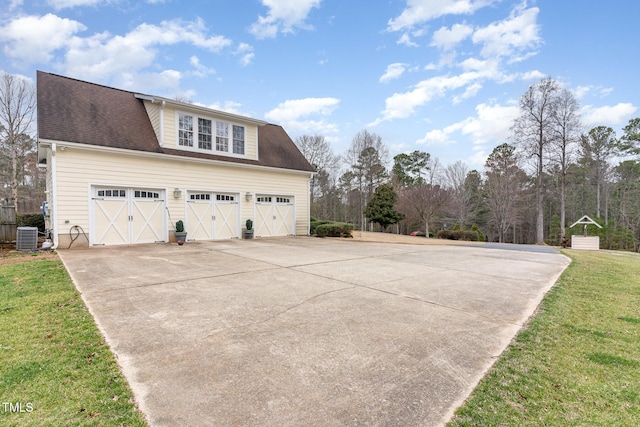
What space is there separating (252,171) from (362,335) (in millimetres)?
12519

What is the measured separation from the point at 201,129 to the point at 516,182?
28.0 meters

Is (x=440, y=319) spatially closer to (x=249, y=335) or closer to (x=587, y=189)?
(x=249, y=335)

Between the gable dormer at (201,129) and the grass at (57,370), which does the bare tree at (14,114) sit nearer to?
the gable dormer at (201,129)

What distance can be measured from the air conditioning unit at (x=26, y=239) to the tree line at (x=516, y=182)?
2122 cm

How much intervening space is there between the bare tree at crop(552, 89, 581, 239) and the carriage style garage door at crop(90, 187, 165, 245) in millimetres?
25928

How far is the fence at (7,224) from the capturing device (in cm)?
1167

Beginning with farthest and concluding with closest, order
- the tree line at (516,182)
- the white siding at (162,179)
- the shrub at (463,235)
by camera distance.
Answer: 1. the tree line at (516,182)
2. the shrub at (463,235)
3. the white siding at (162,179)

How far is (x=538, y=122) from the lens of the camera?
74.4 feet

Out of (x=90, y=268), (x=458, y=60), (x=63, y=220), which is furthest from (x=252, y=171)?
(x=458, y=60)

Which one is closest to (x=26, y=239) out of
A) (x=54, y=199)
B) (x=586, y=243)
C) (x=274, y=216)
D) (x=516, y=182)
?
(x=54, y=199)

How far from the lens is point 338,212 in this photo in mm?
35156

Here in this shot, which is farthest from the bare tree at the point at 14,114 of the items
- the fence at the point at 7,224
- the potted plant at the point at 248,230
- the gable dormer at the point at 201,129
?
the potted plant at the point at 248,230

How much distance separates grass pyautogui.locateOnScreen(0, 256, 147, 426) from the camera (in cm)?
198

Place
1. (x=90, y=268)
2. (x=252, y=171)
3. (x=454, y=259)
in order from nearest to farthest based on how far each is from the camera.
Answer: (x=90, y=268) < (x=454, y=259) < (x=252, y=171)
